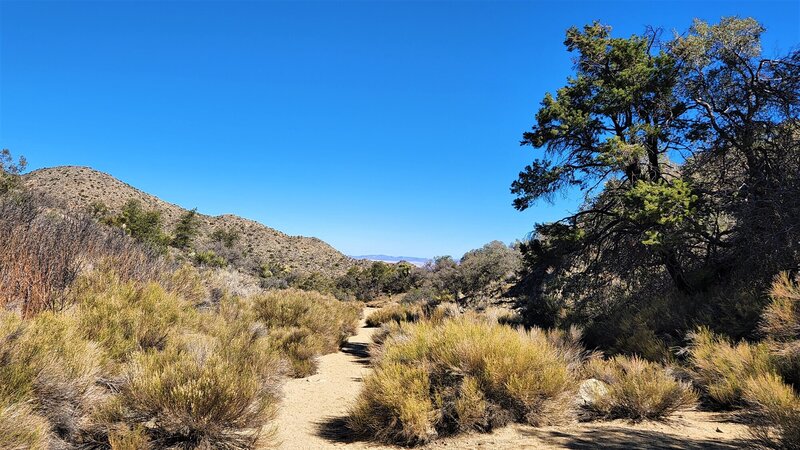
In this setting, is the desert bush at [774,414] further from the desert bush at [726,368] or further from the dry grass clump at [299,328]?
the dry grass clump at [299,328]

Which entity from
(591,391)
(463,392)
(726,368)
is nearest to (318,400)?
(463,392)

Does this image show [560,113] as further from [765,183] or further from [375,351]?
[375,351]

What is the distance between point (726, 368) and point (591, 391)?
6.72 feet

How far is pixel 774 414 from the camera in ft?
13.0

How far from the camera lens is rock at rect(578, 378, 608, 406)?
5416 millimetres

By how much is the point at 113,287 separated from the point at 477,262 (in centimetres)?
2094

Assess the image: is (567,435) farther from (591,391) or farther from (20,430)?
(20,430)

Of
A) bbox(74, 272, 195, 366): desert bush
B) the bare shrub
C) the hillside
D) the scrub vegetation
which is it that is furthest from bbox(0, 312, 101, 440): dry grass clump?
the hillside

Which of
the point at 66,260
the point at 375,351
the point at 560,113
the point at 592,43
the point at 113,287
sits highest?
the point at 592,43

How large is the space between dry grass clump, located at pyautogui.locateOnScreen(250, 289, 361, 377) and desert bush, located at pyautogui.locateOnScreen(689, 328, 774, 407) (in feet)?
24.2

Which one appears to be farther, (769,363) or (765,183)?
(765,183)

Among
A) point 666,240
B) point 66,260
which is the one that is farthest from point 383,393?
point 666,240

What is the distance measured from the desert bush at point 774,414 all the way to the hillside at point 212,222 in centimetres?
4753

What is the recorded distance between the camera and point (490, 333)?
6.15 m
